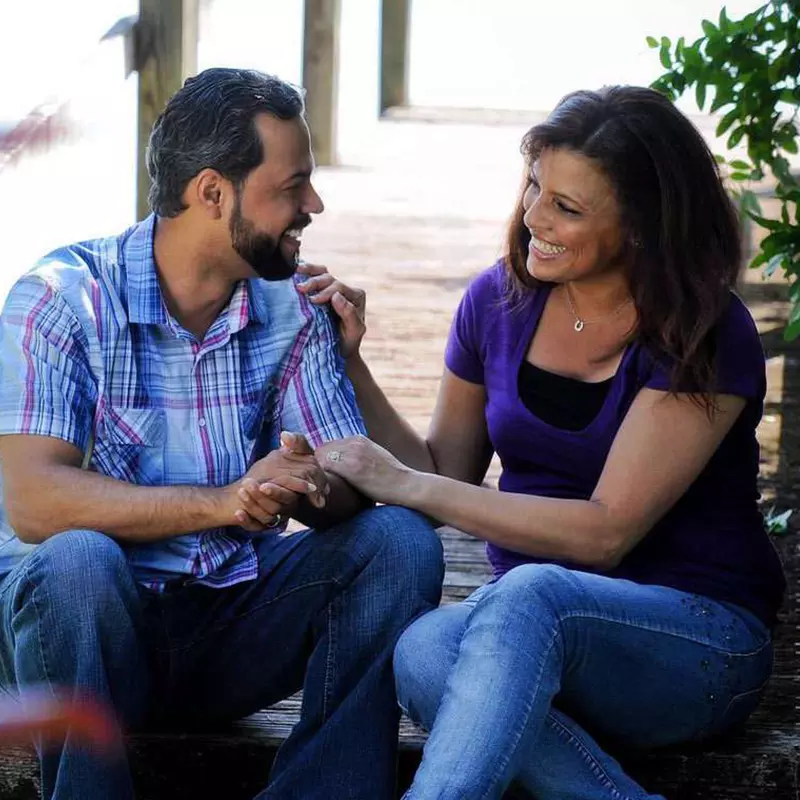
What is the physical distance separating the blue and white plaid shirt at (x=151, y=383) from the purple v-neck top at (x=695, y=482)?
12.3 inches

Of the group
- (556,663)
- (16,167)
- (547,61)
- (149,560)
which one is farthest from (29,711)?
(547,61)

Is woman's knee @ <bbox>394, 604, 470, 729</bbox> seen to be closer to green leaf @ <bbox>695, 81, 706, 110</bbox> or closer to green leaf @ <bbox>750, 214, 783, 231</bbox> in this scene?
green leaf @ <bbox>750, 214, 783, 231</bbox>

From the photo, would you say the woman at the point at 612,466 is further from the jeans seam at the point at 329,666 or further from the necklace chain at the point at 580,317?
the jeans seam at the point at 329,666

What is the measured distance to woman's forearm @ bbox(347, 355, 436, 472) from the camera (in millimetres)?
3014

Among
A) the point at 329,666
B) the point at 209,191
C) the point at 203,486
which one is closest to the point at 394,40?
the point at 209,191

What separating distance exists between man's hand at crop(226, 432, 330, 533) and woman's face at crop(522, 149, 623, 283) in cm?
53

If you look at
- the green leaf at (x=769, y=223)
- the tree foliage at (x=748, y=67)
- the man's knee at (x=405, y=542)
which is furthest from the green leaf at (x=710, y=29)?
the man's knee at (x=405, y=542)

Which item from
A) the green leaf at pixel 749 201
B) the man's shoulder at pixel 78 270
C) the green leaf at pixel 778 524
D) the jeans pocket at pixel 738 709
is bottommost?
the green leaf at pixel 778 524

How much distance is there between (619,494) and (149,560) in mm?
776

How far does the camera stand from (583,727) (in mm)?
2572

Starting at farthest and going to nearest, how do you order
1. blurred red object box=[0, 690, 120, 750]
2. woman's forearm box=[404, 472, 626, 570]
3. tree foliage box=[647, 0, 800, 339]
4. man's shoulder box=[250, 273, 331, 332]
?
tree foliage box=[647, 0, 800, 339] < man's shoulder box=[250, 273, 331, 332] < woman's forearm box=[404, 472, 626, 570] < blurred red object box=[0, 690, 120, 750]

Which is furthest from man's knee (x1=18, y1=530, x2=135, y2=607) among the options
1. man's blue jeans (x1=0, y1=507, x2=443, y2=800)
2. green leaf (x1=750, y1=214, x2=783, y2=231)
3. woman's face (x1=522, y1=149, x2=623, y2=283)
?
green leaf (x1=750, y1=214, x2=783, y2=231)

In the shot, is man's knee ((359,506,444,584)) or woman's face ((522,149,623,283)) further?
woman's face ((522,149,623,283))

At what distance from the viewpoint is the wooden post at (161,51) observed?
4.78 m
